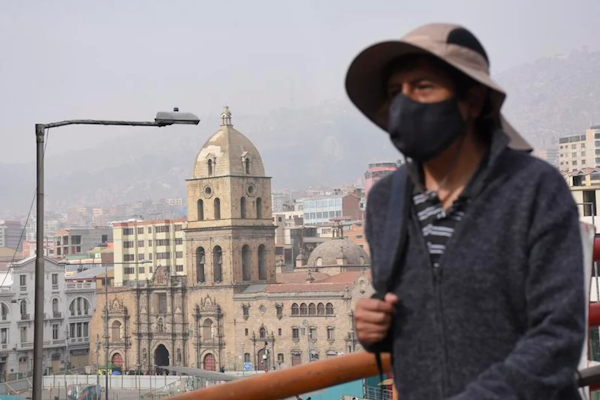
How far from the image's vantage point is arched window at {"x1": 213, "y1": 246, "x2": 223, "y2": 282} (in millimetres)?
71312

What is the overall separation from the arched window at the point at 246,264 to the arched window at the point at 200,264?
96.1 inches

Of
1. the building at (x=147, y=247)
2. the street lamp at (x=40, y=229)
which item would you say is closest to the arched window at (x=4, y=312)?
the building at (x=147, y=247)

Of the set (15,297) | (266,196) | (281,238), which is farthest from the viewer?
(281,238)

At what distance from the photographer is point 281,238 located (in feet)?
321

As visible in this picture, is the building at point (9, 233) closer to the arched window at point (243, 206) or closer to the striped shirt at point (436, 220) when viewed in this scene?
the arched window at point (243, 206)

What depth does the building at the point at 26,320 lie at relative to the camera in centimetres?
6154

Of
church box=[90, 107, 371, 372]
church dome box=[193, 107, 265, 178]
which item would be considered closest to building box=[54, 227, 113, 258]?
church box=[90, 107, 371, 372]

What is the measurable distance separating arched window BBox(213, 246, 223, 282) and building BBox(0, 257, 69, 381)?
8.59m

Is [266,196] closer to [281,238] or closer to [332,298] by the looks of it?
[332,298]

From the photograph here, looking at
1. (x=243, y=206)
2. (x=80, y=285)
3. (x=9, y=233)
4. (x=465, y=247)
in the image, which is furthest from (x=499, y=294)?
(x=9, y=233)

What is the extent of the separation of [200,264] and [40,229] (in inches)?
2486

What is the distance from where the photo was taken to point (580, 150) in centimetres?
13500

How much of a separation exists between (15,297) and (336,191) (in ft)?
245

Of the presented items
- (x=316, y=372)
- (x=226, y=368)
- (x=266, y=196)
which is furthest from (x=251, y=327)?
(x=316, y=372)
